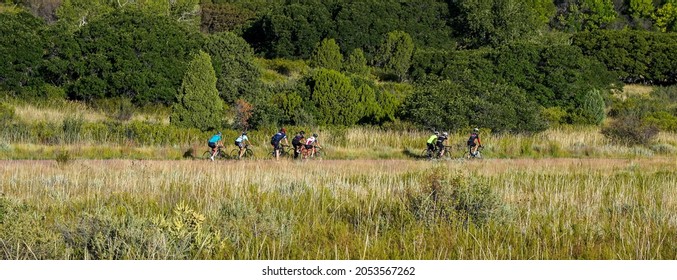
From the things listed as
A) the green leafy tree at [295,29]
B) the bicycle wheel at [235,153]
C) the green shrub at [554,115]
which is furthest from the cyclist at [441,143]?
the green leafy tree at [295,29]

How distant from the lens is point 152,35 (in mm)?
35938

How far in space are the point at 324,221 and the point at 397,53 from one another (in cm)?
4384

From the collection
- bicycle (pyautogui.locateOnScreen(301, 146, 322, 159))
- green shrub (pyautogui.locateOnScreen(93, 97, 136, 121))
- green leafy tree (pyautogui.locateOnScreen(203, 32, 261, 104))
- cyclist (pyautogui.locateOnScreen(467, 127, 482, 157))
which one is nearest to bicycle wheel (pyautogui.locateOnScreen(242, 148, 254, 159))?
bicycle (pyautogui.locateOnScreen(301, 146, 322, 159))

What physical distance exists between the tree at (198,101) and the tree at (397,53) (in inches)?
949

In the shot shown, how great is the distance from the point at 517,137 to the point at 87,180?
18394 mm

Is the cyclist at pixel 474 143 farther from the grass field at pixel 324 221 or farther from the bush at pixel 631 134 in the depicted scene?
the grass field at pixel 324 221

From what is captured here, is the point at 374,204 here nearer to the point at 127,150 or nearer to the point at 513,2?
the point at 127,150

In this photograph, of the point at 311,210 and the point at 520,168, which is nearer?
the point at 311,210

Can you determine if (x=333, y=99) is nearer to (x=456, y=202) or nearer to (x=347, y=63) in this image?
(x=347, y=63)

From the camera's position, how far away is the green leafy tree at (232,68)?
36.8m

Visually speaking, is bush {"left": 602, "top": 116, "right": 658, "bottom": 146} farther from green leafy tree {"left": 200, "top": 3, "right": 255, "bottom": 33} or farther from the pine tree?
green leafy tree {"left": 200, "top": 3, "right": 255, "bottom": 33}

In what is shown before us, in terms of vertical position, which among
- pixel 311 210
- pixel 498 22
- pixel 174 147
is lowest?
pixel 174 147

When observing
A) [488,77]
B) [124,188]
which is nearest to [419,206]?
[124,188]

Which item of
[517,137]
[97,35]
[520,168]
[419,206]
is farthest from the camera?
[97,35]
